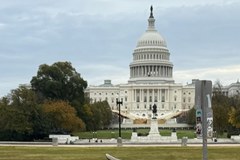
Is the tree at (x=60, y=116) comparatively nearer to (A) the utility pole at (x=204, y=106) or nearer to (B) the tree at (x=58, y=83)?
(B) the tree at (x=58, y=83)

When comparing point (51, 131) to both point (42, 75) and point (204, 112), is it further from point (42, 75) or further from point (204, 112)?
point (204, 112)

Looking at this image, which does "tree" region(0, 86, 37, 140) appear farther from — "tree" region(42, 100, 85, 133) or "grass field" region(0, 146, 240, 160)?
"grass field" region(0, 146, 240, 160)

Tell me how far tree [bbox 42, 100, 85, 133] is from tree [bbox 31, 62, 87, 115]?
5.56m

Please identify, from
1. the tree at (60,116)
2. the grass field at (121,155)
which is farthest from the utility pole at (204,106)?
the tree at (60,116)

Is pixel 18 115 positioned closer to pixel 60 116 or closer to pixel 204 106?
pixel 60 116

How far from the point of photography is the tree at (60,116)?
73250mm

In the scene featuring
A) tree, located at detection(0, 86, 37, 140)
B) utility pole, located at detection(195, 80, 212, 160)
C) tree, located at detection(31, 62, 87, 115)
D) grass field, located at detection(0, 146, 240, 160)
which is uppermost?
tree, located at detection(31, 62, 87, 115)

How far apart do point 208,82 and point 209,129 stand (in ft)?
2.82

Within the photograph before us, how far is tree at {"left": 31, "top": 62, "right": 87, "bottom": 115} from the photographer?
82.2 meters

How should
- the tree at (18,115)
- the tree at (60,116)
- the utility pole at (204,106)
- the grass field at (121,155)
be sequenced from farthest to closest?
the tree at (60,116)
the tree at (18,115)
the grass field at (121,155)
the utility pole at (204,106)

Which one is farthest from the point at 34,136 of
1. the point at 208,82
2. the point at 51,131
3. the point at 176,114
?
the point at 176,114

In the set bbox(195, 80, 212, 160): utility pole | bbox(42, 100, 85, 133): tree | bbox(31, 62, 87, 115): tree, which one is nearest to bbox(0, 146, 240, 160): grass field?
bbox(195, 80, 212, 160): utility pole

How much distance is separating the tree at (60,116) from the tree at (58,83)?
556 centimetres

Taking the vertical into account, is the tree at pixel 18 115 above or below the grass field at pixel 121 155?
above
